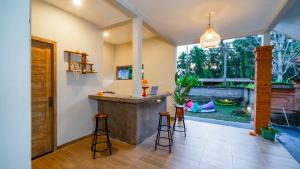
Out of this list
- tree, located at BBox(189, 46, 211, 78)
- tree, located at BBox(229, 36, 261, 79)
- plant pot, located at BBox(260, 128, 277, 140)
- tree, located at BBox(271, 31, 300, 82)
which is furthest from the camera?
tree, located at BBox(189, 46, 211, 78)

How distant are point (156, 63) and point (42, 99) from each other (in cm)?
362

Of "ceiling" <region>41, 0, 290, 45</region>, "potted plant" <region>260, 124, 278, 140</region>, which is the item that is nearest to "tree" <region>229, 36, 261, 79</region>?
"ceiling" <region>41, 0, 290, 45</region>

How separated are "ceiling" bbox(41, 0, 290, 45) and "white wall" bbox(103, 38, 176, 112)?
0.98m

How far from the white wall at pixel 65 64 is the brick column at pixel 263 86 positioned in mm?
4133

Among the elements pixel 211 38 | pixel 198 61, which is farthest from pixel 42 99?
pixel 198 61

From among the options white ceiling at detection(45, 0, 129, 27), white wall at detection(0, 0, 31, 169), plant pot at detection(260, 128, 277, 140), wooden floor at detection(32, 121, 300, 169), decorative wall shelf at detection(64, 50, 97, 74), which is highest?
white ceiling at detection(45, 0, 129, 27)

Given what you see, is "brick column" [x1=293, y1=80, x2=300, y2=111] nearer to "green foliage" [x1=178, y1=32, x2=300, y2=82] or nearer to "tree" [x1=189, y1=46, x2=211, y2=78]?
"green foliage" [x1=178, y1=32, x2=300, y2=82]

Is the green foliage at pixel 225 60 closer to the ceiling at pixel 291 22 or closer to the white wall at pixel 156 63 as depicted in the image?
the white wall at pixel 156 63

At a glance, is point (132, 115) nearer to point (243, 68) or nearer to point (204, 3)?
point (204, 3)

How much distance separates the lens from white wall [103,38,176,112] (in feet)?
16.2

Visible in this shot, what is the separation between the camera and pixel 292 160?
7.79 feet

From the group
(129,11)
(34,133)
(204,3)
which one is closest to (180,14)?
(204,3)

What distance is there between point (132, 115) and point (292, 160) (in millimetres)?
2983

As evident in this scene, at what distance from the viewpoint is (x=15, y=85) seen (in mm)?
637
